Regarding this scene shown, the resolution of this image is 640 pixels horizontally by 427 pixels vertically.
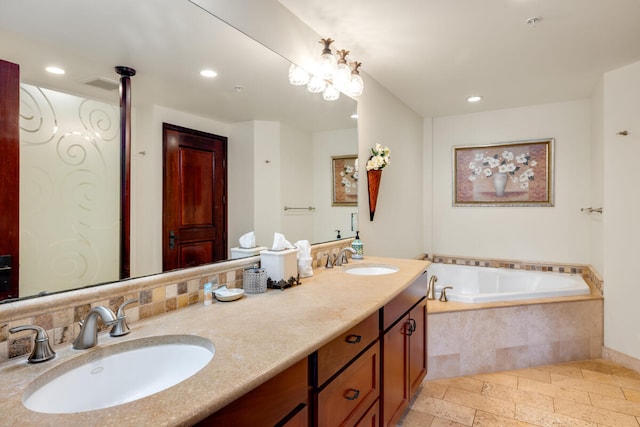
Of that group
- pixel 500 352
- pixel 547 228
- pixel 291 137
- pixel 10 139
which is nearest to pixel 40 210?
pixel 10 139

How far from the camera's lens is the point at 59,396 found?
0.82m

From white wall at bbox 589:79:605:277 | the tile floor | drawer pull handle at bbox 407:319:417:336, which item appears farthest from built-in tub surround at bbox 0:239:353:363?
white wall at bbox 589:79:605:277

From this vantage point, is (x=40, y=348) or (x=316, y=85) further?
(x=316, y=85)

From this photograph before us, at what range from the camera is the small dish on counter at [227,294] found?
4.64 ft

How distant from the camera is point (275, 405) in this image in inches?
36.1

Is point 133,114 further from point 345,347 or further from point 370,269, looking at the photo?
point 370,269

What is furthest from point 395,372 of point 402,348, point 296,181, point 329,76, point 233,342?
point 329,76

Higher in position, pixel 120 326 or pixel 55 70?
pixel 55 70

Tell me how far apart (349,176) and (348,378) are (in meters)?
1.54

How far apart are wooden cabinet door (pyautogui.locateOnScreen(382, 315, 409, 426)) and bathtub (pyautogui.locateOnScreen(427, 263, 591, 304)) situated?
1184 millimetres

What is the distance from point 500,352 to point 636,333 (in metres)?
1.02

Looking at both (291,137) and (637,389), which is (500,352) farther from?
(291,137)

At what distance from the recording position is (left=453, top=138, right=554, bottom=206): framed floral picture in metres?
3.68

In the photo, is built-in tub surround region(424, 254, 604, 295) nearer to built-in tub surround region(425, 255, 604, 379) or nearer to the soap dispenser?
built-in tub surround region(425, 255, 604, 379)
